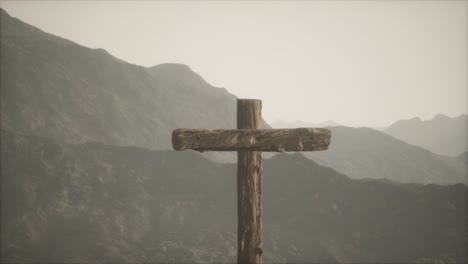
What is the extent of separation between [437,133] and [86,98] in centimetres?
16674

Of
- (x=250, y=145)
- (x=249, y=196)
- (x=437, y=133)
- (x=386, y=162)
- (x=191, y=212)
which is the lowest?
(x=191, y=212)

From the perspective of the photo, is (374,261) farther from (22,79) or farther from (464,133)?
(464,133)

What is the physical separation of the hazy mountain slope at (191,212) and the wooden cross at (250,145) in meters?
22.4

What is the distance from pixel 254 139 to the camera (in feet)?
10.1

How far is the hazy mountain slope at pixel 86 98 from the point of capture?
4369 centimetres

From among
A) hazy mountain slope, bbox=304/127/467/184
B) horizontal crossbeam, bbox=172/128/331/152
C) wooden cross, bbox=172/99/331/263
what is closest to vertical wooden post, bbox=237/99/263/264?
wooden cross, bbox=172/99/331/263

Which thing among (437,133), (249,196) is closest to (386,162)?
(249,196)

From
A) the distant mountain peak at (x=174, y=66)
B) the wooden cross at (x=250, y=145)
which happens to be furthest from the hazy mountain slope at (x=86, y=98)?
the wooden cross at (x=250, y=145)

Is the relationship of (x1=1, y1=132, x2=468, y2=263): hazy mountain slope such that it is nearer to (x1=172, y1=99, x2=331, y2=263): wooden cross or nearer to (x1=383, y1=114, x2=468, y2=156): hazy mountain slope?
(x1=172, y1=99, x2=331, y2=263): wooden cross

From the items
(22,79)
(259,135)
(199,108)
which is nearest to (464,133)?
(199,108)

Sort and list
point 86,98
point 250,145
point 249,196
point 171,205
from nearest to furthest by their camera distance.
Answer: point 250,145 → point 249,196 → point 171,205 → point 86,98

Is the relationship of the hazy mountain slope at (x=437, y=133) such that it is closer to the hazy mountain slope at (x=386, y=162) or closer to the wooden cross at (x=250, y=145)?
the hazy mountain slope at (x=386, y=162)

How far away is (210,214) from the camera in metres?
30.9

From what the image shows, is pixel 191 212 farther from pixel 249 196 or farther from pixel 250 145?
pixel 250 145
